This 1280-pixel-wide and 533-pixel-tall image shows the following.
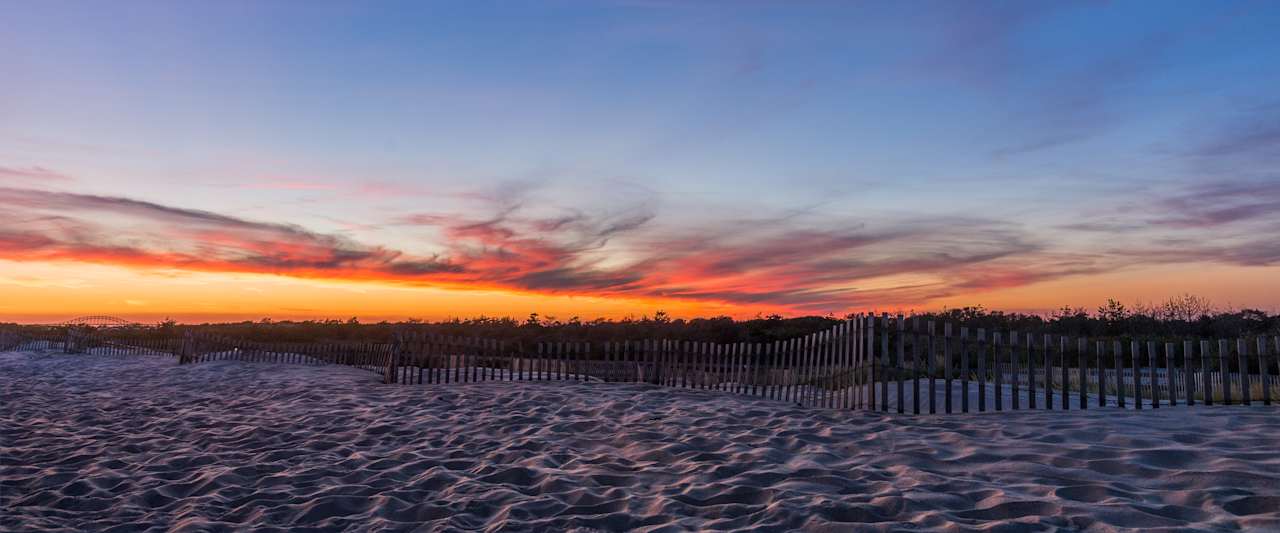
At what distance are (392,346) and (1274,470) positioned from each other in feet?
51.2

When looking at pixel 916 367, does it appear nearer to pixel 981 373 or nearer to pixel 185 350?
pixel 981 373

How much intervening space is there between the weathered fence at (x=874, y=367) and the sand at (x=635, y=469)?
1.00 metres

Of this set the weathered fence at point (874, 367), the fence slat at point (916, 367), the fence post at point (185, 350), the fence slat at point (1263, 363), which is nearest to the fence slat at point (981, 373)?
the weathered fence at point (874, 367)

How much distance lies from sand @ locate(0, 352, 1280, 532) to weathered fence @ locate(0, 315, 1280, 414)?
100cm

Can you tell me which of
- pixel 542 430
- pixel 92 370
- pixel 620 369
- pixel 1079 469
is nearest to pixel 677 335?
pixel 620 369

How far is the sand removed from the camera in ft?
18.2

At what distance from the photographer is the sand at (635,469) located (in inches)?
219

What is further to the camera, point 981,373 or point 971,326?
point 971,326

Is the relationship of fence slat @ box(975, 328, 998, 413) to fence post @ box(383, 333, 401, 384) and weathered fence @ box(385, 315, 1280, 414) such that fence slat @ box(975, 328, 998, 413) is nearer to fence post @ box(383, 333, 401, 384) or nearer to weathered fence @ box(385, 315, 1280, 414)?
weathered fence @ box(385, 315, 1280, 414)

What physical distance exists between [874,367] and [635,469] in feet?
16.1

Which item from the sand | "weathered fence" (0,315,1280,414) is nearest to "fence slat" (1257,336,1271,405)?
"weathered fence" (0,315,1280,414)

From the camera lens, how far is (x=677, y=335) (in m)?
31.7

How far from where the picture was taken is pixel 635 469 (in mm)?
7289

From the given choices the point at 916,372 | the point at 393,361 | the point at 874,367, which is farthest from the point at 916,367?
the point at 393,361
